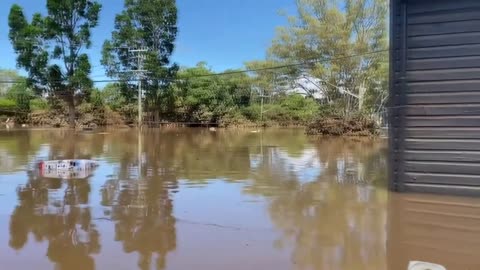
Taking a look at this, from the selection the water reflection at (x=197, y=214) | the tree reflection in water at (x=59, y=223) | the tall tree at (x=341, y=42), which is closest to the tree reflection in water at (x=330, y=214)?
the water reflection at (x=197, y=214)

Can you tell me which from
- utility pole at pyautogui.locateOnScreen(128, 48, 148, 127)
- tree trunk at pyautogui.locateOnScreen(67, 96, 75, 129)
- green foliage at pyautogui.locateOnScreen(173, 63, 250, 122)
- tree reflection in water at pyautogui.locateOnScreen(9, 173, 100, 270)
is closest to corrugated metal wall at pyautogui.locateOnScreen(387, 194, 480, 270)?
tree reflection in water at pyautogui.locateOnScreen(9, 173, 100, 270)

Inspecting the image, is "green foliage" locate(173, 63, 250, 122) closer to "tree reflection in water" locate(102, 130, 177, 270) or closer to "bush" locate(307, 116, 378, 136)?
"bush" locate(307, 116, 378, 136)

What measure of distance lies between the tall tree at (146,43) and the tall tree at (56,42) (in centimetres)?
290

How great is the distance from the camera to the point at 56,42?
31672 mm

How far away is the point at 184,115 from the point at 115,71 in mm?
7216

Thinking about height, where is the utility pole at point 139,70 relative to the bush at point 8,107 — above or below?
above

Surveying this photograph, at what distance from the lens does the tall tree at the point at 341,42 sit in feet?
86.5

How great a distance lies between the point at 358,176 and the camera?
30.5ft

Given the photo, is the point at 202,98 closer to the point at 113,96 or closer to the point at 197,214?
the point at 113,96

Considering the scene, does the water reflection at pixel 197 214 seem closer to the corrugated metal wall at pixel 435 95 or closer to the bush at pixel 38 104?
the corrugated metal wall at pixel 435 95

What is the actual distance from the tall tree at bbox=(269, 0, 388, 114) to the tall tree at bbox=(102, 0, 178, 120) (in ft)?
34.9

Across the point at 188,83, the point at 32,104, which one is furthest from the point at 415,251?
the point at 32,104

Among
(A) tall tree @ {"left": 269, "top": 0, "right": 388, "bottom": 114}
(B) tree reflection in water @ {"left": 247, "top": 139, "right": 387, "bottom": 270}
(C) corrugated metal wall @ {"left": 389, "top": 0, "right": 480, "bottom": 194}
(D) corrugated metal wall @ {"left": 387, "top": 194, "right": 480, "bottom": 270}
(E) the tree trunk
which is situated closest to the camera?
(D) corrugated metal wall @ {"left": 387, "top": 194, "right": 480, "bottom": 270}

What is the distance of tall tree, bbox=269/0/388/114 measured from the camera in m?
26.4
